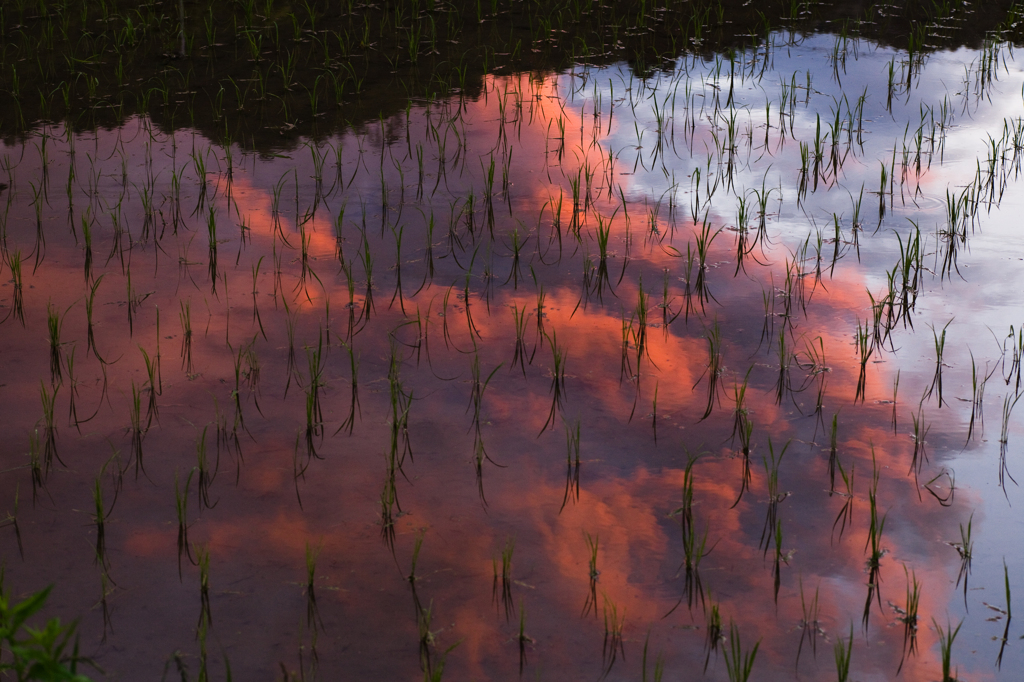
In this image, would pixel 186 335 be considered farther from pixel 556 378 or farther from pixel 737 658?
pixel 737 658

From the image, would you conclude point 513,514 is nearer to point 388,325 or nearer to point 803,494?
point 803,494

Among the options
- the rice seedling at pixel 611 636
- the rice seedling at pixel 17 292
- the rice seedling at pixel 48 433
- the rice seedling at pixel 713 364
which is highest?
the rice seedling at pixel 17 292

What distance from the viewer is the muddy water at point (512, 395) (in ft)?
7.82

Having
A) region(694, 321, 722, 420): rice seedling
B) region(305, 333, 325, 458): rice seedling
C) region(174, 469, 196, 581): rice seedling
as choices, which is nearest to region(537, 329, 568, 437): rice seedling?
region(694, 321, 722, 420): rice seedling

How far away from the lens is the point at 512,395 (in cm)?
329

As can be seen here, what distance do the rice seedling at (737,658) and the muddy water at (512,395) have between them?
2 centimetres

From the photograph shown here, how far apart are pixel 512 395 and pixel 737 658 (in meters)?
1.33

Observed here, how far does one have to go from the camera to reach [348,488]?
2836 millimetres

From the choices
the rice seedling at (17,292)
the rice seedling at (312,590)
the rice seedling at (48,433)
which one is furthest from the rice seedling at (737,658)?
the rice seedling at (17,292)

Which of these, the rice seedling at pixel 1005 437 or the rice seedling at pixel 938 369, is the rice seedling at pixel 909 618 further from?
the rice seedling at pixel 938 369

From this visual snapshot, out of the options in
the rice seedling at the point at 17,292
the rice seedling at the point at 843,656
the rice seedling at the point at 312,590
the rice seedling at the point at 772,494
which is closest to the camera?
the rice seedling at the point at 843,656

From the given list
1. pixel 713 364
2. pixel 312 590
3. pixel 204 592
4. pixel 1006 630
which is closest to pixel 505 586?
pixel 312 590

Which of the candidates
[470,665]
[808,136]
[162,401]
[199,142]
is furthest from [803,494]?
[199,142]

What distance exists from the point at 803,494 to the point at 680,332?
3.18 feet
